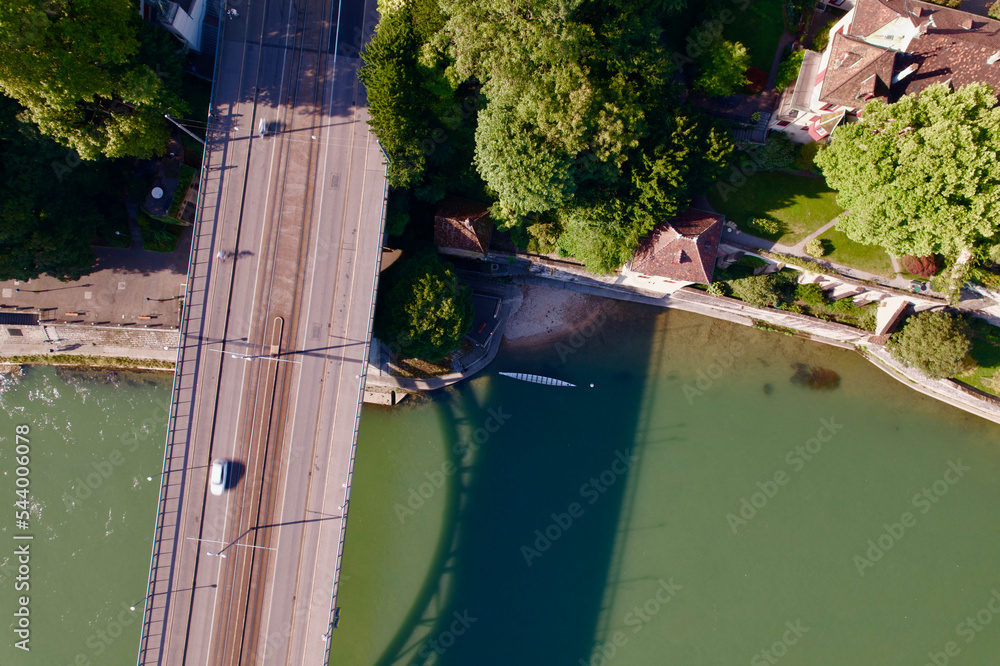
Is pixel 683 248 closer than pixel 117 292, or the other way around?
pixel 683 248

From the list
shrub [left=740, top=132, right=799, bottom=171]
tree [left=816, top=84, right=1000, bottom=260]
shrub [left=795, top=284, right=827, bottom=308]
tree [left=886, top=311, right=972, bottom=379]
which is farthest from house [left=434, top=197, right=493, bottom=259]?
tree [left=886, top=311, right=972, bottom=379]

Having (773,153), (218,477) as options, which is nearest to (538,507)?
(218,477)

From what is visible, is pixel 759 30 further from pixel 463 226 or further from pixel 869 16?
pixel 463 226

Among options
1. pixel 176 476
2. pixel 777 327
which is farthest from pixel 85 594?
pixel 777 327

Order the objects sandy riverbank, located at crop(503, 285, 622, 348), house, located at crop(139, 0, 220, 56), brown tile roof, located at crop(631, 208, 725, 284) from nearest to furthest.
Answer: house, located at crop(139, 0, 220, 56) < brown tile roof, located at crop(631, 208, 725, 284) < sandy riverbank, located at crop(503, 285, 622, 348)

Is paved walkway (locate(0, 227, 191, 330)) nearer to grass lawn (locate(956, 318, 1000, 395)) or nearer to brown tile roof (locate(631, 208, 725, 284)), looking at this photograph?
brown tile roof (locate(631, 208, 725, 284))

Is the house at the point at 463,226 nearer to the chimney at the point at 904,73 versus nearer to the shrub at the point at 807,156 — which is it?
the shrub at the point at 807,156
